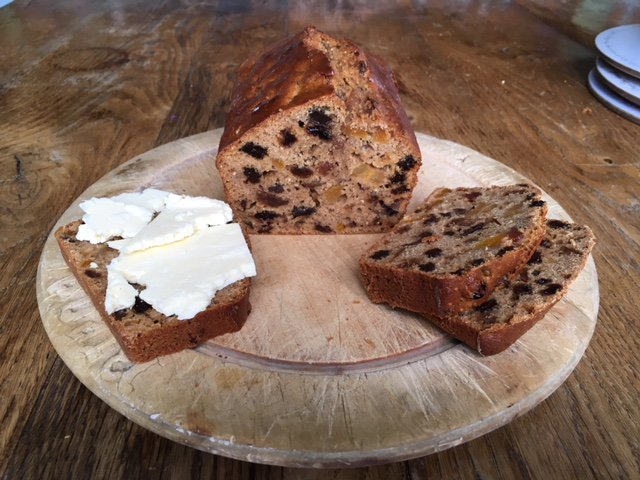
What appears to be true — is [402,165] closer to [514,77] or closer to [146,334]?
[146,334]

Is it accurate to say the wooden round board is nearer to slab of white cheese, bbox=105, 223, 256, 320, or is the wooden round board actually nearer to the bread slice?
the bread slice

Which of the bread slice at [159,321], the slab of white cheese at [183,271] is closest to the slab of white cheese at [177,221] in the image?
the slab of white cheese at [183,271]

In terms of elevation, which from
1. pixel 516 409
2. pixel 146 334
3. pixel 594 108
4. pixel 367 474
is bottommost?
pixel 594 108

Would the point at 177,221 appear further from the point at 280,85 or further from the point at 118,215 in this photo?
the point at 280,85

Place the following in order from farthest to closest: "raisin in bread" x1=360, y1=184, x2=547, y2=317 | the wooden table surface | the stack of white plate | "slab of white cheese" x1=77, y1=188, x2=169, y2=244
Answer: the stack of white plate < "slab of white cheese" x1=77, y1=188, x2=169, y2=244 < "raisin in bread" x1=360, y1=184, x2=547, y2=317 < the wooden table surface

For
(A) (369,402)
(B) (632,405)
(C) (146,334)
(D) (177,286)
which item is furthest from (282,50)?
(B) (632,405)

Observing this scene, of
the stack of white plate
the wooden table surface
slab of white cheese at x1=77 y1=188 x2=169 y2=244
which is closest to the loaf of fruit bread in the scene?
slab of white cheese at x1=77 y1=188 x2=169 y2=244
